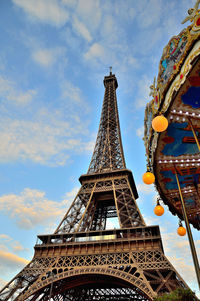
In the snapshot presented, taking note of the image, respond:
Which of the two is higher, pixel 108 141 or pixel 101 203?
pixel 108 141

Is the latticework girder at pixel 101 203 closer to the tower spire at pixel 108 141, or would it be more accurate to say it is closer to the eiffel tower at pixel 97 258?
the eiffel tower at pixel 97 258

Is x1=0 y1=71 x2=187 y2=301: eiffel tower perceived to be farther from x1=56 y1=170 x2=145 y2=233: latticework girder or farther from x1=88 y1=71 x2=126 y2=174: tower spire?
x1=88 y1=71 x2=126 y2=174: tower spire

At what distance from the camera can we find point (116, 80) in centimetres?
4531

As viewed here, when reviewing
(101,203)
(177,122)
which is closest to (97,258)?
(101,203)

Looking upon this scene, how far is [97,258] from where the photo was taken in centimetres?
1683

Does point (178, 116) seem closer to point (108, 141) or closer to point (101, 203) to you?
point (101, 203)

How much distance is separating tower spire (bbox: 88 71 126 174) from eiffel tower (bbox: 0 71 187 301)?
244cm

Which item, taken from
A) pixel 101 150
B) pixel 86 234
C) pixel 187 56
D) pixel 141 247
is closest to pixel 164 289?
pixel 141 247

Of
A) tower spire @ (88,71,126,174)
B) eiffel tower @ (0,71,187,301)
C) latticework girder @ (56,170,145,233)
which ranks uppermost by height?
tower spire @ (88,71,126,174)

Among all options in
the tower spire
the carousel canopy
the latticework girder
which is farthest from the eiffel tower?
the carousel canopy

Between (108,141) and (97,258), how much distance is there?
56.6 feet

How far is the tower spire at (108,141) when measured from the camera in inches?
1102

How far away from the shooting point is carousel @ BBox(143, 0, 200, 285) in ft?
18.2

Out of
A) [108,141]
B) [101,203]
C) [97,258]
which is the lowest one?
[97,258]
